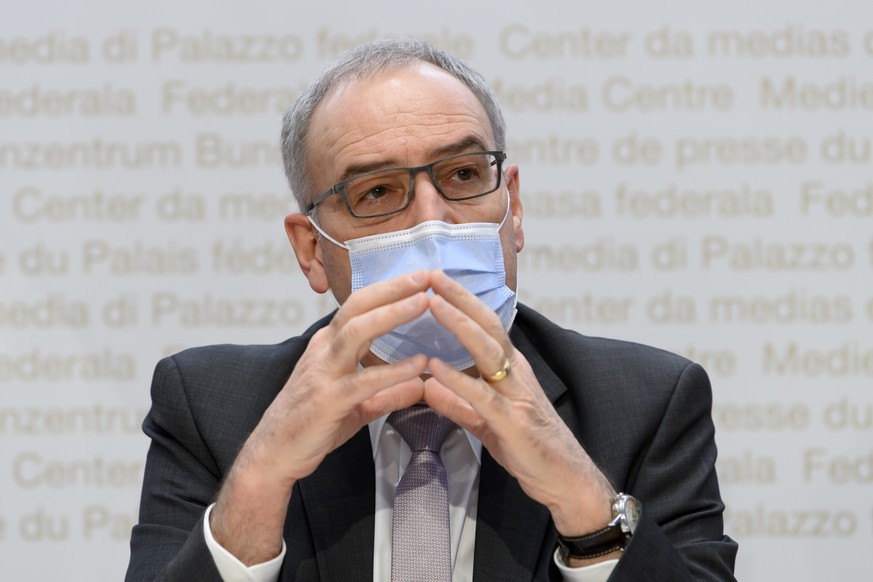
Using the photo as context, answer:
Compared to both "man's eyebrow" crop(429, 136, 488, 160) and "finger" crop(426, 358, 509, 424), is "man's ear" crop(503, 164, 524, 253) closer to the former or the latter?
"man's eyebrow" crop(429, 136, 488, 160)

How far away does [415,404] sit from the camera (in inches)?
89.4

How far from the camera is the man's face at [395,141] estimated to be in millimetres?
2254

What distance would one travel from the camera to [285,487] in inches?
76.9

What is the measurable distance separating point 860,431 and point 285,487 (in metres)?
2.22

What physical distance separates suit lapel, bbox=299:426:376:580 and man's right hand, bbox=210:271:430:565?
0.84 feet

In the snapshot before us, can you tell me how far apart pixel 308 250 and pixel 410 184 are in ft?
1.37

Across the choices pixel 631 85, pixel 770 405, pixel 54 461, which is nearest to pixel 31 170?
pixel 54 461

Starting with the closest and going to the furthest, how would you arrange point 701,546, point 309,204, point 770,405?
point 701,546 → point 309,204 → point 770,405

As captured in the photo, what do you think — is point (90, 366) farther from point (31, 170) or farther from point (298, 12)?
point (298, 12)

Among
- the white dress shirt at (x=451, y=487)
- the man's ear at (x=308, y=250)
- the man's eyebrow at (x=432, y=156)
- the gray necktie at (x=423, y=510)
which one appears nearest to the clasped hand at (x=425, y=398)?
the gray necktie at (x=423, y=510)

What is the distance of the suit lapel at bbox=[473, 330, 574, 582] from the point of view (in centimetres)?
217

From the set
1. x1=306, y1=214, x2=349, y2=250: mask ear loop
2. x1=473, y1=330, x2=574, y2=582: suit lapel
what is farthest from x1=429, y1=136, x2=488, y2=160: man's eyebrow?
x1=473, y1=330, x2=574, y2=582: suit lapel

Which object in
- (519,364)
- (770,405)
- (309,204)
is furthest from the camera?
(770,405)

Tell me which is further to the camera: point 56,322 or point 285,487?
point 56,322
